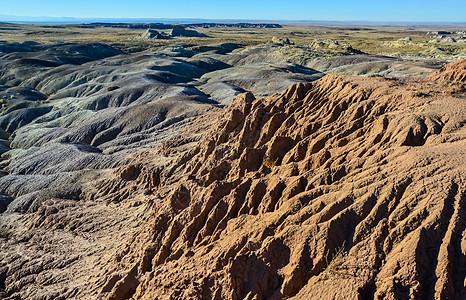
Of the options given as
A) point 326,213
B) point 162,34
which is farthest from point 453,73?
point 162,34

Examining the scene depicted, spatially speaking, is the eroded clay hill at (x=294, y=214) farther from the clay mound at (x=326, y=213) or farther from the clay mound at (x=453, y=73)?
the clay mound at (x=453, y=73)

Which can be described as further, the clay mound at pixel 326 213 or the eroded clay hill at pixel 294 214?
the eroded clay hill at pixel 294 214

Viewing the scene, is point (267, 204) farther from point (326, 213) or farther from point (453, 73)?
point (453, 73)

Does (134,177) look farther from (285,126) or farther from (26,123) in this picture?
(26,123)

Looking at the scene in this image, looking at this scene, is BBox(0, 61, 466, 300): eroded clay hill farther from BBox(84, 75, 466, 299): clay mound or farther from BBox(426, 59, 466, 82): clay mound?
BBox(426, 59, 466, 82): clay mound

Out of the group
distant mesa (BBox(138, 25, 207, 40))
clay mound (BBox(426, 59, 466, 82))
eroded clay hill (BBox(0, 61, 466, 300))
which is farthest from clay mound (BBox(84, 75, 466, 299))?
distant mesa (BBox(138, 25, 207, 40))

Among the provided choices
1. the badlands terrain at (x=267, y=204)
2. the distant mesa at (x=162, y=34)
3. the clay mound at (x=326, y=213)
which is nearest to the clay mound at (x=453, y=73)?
the badlands terrain at (x=267, y=204)
